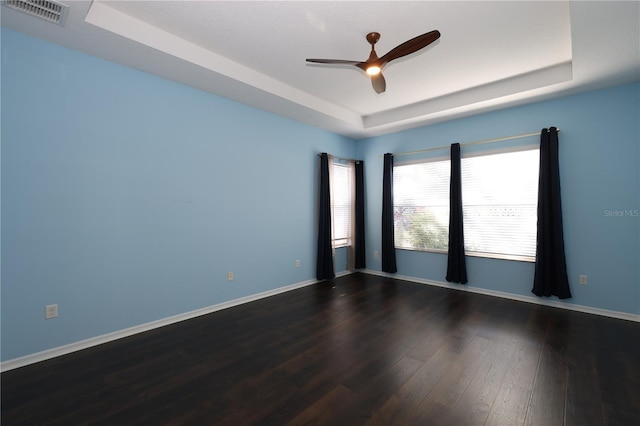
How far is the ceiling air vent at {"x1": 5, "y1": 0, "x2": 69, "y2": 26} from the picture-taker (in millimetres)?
1979

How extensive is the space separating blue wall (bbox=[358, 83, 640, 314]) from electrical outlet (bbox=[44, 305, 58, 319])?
16.9 ft

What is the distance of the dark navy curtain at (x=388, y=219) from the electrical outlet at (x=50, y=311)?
14.7ft

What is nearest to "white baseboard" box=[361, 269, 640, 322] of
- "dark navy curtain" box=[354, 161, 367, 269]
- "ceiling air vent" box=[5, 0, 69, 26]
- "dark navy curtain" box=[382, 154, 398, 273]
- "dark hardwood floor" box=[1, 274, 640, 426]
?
"dark hardwood floor" box=[1, 274, 640, 426]

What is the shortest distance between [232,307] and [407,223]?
10.7 feet

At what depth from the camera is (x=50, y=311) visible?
2.41 m

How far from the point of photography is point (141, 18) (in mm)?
2410

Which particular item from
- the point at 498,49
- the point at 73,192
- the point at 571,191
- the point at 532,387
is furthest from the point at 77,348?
the point at 571,191

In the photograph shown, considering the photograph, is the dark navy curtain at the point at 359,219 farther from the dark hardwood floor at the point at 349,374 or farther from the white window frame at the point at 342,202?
the dark hardwood floor at the point at 349,374

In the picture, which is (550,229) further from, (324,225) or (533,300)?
(324,225)

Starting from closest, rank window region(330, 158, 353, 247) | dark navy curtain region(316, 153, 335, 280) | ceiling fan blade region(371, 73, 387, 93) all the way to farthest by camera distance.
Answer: ceiling fan blade region(371, 73, 387, 93) < dark navy curtain region(316, 153, 335, 280) < window region(330, 158, 353, 247)

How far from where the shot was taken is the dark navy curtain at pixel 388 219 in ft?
16.9

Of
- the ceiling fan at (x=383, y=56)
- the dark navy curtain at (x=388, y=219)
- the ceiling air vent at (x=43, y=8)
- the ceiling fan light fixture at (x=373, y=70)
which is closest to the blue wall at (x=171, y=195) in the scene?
the ceiling air vent at (x=43, y=8)

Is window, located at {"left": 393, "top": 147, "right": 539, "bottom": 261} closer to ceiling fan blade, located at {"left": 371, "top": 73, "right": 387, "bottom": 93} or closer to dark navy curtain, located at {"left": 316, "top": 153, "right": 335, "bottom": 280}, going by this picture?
dark navy curtain, located at {"left": 316, "top": 153, "right": 335, "bottom": 280}

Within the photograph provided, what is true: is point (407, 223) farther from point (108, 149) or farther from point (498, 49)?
point (108, 149)
